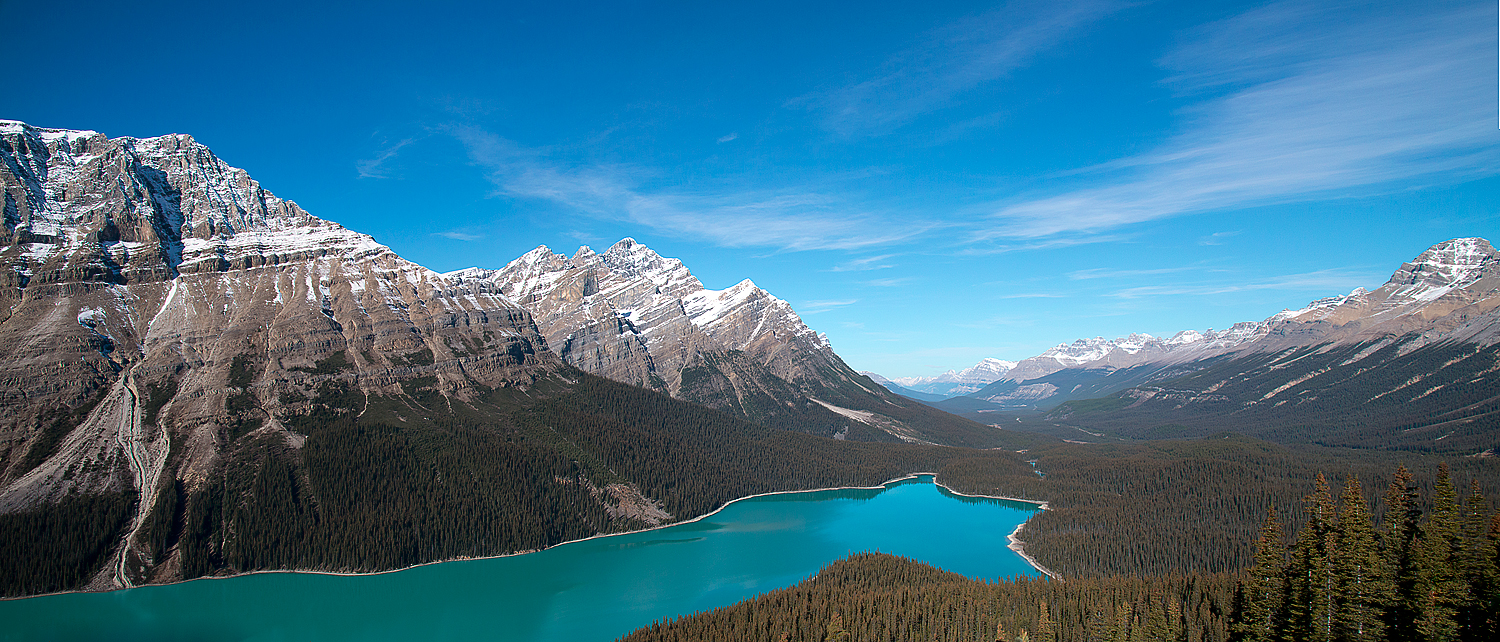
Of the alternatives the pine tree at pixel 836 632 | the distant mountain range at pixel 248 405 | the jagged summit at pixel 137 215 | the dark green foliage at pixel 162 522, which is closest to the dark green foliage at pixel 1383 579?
the pine tree at pixel 836 632

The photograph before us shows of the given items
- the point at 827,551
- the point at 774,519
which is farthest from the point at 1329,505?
the point at 774,519

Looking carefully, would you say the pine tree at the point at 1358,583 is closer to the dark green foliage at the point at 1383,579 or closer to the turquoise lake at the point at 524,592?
the dark green foliage at the point at 1383,579

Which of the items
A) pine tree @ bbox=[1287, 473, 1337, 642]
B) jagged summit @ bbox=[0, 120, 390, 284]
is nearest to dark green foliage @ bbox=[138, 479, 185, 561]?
jagged summit @ bbox=[0, 120, 390, 284]

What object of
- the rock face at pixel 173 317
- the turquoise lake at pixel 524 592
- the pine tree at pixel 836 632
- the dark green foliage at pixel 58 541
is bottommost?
the turquoise lake at pixel 524 592

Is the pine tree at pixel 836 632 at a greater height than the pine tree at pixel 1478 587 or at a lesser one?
lesser

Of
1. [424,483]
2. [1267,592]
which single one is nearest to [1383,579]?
[1267,592]

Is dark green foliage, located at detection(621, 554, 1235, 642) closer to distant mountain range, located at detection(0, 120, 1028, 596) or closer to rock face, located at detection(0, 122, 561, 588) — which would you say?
distant mountain range, located at detection(0, 120, 1028, 596)
